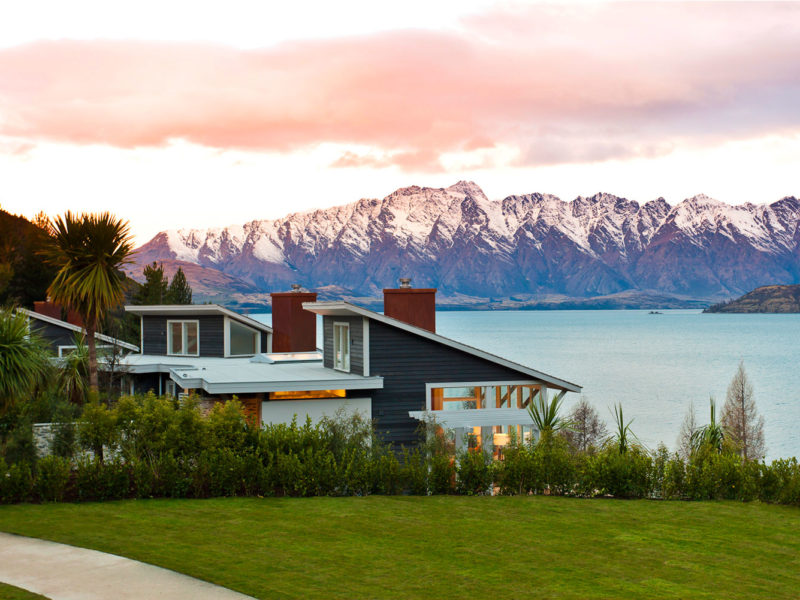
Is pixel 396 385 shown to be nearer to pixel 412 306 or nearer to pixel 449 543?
pixel 412 306

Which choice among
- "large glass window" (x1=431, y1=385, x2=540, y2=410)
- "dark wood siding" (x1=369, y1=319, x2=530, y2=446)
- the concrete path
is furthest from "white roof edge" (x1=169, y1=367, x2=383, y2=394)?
the concrete path

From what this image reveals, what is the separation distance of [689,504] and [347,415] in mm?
8709

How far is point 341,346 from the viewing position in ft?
75.4

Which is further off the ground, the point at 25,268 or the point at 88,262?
the point at 25,268

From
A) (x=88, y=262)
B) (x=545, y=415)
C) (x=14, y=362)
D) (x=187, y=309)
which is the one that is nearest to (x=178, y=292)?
(x=187, y=309)

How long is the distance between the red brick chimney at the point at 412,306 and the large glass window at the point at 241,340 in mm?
10665

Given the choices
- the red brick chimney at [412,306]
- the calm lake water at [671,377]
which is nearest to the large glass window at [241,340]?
the red brick chimney at [412,306]

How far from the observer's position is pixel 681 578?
387 inches

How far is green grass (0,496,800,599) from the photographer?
9.33 m

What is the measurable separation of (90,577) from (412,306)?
1549 centimetres

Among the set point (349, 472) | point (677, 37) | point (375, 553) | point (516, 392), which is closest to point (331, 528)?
point (375, 553)

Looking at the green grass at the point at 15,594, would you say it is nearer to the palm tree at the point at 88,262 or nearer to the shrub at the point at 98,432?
the shrub at the point at 98,432

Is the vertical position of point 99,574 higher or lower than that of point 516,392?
lower

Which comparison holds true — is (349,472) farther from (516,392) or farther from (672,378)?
(672,378)
